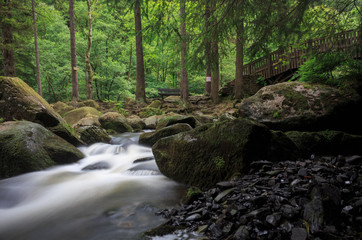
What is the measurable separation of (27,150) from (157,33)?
14.3 ft

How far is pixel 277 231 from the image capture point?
238 cm

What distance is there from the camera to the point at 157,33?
4.79m

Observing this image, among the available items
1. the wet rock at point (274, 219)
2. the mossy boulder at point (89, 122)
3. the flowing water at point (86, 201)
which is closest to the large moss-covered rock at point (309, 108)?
the flowing water at point (86, 201)

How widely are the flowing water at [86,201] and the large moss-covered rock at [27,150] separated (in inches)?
9.7

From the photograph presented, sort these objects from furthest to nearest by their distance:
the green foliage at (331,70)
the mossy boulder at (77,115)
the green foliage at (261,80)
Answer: the green foliage at (261,80)
the mossy boulder at (77,115)
the green foliage at (331,70)

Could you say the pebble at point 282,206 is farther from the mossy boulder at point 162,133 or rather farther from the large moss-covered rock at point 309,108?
the mossy boulder at point 162,133

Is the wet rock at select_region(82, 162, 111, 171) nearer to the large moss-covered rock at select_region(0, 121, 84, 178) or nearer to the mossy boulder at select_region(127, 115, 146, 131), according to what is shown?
the large moss-covered rock at select_region(0, 121, 84, 178)

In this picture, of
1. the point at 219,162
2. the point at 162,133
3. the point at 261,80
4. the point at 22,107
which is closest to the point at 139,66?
the point at 261,80

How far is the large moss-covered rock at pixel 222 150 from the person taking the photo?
A: 4.18m

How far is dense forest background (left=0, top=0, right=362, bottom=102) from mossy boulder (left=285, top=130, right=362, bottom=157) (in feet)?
7.16

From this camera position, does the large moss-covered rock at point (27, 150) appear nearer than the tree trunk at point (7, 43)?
Yes

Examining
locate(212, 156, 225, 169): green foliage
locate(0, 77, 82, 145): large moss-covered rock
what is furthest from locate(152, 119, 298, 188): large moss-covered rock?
locate(0, 77, 82, 145): large moss-covered rock

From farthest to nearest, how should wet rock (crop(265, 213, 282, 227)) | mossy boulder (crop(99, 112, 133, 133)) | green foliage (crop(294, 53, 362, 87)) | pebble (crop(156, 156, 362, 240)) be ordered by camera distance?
mossy boulder (crop(99, 112, 133, 133)) < green foliage (crop(294, 53, 362, 87)) < wet rock (crop(265, 213, 282, 227)) < pebble (crop(156, 156, 362, 240))

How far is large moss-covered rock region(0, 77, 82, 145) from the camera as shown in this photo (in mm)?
7309
